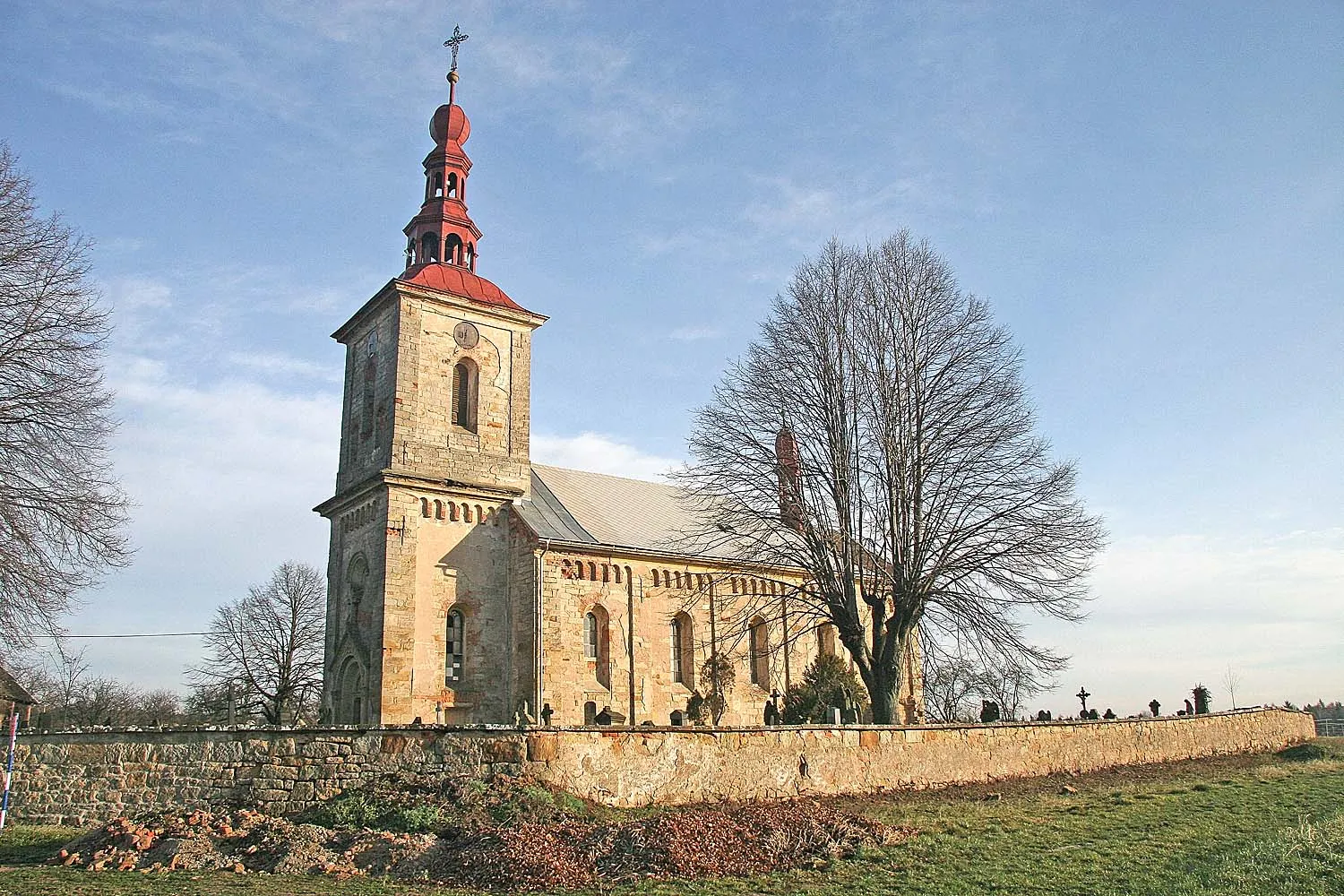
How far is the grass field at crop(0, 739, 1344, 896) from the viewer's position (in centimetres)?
1025

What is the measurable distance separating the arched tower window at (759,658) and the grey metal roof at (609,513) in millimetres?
3525

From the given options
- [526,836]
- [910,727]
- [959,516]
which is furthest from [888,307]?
[526,836]

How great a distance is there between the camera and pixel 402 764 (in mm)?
14547

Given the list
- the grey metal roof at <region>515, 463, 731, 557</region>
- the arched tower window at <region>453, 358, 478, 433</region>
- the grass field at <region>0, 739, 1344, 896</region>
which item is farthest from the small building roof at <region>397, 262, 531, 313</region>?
the grass field at <region>0, 739, 1344, 896</region>

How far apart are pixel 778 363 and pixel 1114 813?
12257 millimetres

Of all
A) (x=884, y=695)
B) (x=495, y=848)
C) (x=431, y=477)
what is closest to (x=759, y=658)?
(x=884, y=695)

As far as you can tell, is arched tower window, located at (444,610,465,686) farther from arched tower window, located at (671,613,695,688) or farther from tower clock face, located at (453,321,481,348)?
tower clock face, located at (453,321,481,348)

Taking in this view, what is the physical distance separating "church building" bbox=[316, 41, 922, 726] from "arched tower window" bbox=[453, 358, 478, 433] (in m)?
0.06

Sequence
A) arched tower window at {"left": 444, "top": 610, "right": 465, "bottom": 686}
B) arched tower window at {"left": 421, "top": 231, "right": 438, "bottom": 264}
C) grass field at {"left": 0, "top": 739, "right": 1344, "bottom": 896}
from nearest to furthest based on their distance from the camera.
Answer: grass field at {"left": 0, "top": 739, "right": 1344, "bottom": 896} < arched tower window at {"left": 444, "top": 610, "right": 465, "bottom": 686} < arched tower window at {"left": 421, "top": 231, "right": 438, "bottom": 264}

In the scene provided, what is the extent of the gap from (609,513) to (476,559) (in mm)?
5752

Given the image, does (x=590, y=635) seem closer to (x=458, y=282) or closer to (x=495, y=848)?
(x=458, y=282)

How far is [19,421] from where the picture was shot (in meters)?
16.3

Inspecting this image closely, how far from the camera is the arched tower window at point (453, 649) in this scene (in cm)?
2573

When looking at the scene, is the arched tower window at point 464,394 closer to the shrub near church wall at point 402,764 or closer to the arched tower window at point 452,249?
the arched tower window at point 452,249
